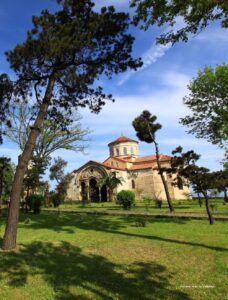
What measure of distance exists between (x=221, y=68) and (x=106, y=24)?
1781cm

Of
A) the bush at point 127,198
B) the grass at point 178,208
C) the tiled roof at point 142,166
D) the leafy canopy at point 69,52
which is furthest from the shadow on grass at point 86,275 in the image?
the tiled roof at point 142,166

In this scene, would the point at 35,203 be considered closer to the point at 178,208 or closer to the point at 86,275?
the point at 178,208

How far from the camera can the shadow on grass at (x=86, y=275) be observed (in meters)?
5.83

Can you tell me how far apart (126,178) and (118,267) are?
44.5 m

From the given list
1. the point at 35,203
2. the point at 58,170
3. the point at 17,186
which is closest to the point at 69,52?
the point at 17,186

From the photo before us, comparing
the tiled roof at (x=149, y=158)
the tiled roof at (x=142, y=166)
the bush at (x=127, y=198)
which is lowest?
the bush at (x=127, y=198)

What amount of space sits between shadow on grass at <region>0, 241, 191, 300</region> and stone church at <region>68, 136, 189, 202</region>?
3873 cm

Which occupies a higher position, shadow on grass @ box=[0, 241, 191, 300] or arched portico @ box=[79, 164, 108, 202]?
arched portico @ box=[79, 164, 108, 202]

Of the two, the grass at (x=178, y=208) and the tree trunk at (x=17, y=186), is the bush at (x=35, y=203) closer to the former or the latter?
the grass at (x=178, y=208)

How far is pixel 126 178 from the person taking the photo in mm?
52156

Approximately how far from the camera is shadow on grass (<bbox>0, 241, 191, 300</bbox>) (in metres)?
5.83

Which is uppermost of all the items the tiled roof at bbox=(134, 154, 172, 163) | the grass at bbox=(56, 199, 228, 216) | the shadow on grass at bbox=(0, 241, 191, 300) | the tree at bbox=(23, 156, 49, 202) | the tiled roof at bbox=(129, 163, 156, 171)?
the tiled roof at bbox=(134, 154, 172, 163)

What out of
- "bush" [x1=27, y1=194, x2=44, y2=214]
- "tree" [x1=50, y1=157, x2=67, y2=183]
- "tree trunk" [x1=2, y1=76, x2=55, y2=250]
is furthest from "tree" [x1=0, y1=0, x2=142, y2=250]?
"tree" [x1=50, y1=157, x2=67, y2=183]

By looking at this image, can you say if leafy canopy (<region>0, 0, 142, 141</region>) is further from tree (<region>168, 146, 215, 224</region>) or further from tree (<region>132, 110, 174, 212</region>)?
tree (<region>132, 110, 174, 212</region>)
